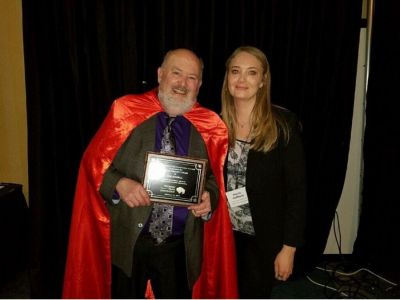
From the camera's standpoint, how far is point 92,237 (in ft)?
6.23

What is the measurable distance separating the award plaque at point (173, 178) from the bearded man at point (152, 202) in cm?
6

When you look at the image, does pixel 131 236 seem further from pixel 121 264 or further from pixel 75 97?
pixel 75 97

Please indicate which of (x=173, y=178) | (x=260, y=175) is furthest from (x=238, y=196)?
(x=173, y=178)

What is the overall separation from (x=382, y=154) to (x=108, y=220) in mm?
2430

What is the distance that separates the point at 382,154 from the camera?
302cm

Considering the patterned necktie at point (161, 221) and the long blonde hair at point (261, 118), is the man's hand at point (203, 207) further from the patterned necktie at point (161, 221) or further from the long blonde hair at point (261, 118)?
the long blonde hair at point (261, 118)

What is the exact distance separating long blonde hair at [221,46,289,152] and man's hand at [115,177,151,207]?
541 mm

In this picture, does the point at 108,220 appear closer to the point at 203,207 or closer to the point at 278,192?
the point at 203,207

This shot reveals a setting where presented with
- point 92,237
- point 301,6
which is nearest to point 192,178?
point 92,237

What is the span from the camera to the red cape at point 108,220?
1763mm

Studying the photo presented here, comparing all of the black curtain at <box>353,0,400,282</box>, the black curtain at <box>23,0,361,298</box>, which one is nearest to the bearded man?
the black curtain at <box>23,0,361,298</box>

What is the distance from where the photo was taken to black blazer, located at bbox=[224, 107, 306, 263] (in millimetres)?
1753

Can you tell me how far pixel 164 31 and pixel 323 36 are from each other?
1.30 metres

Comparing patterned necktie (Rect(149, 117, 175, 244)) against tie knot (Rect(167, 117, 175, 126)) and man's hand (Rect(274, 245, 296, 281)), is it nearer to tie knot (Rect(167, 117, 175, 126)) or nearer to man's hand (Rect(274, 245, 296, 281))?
tie knot (Rect(167, 117, 175, 126))
